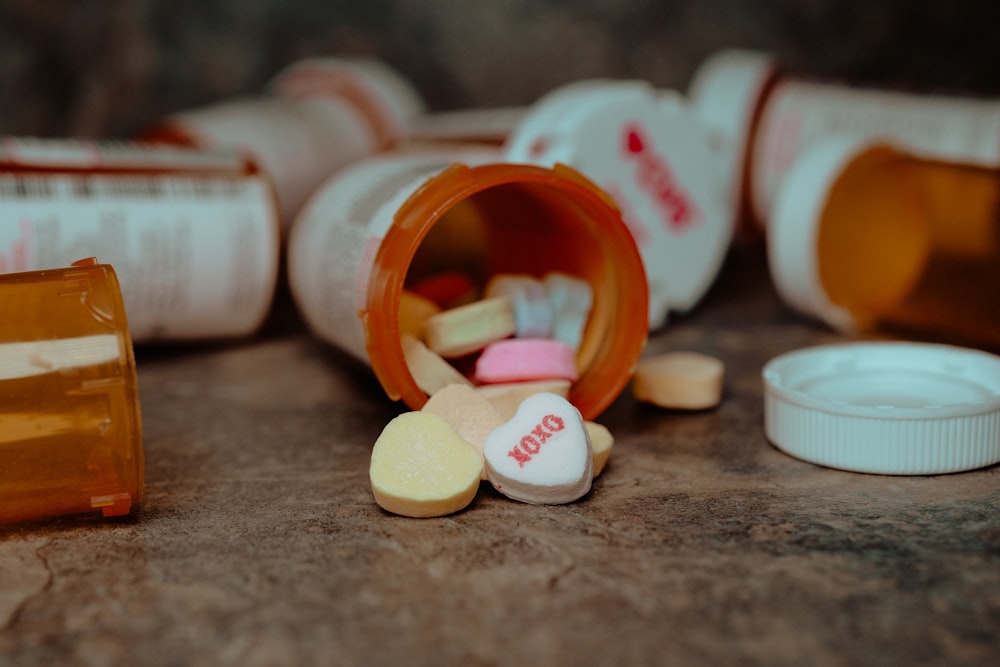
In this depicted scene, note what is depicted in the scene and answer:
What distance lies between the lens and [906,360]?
2.79ft

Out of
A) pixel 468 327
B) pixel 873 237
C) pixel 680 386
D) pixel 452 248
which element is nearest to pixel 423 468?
pixel 468 327

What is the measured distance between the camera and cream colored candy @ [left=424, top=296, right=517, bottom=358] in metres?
0.80

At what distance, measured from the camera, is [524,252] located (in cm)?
98

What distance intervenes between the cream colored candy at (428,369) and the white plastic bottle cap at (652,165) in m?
0.30

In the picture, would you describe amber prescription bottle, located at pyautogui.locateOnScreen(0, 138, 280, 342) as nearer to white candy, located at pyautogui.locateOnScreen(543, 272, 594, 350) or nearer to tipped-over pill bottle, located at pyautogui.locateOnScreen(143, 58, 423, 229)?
tipped-over pill bottle, located at pyautogui.locateOnScreen(143, 58, 423, 229)

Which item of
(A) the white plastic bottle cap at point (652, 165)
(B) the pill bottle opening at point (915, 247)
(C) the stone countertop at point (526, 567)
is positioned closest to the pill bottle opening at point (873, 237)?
(B) the pill bottle opening at point (915, 247)

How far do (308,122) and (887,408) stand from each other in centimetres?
88

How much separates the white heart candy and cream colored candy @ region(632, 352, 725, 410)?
20 cm

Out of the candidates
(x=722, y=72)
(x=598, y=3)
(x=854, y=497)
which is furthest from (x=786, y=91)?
(x=854, y=497)

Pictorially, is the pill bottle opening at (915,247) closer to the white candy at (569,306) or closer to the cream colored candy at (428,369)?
the white candy at (569,306)

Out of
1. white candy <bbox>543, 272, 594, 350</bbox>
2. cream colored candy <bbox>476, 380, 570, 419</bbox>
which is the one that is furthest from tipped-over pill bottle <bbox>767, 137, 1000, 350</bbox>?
cream colored candy <bbox>476, 380, 570, 419</bbox>

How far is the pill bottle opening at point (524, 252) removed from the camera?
2.47 ft

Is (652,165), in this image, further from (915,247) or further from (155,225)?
(155,225)

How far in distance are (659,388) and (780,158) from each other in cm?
53
